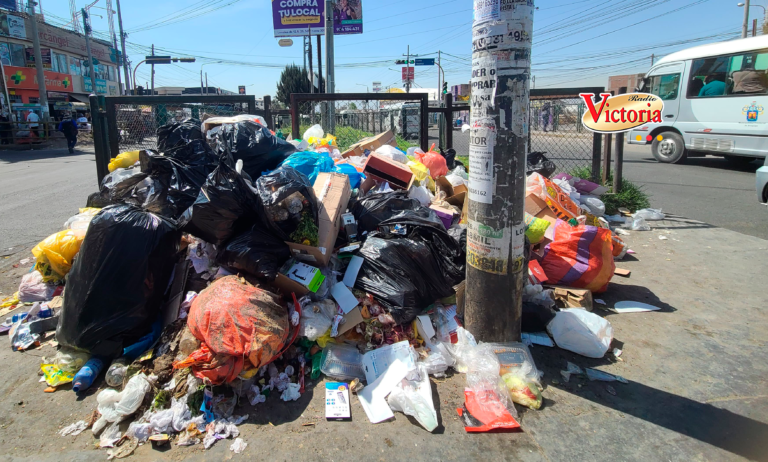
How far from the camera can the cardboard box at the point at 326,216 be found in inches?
116

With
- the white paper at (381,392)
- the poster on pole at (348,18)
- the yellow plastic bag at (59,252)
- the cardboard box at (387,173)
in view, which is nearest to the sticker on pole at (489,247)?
the white paper at (381,392)

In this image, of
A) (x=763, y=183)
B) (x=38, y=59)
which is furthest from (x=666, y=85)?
(x=38, y=59)

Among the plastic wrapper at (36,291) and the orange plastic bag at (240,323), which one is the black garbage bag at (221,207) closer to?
the orange plastic bag at (240,323)

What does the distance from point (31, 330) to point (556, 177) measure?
560 centimetres

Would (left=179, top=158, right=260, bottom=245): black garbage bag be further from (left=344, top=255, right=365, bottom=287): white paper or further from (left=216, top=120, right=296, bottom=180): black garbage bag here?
(left=216, top=120, right=296, bottom=180): black garbage bag

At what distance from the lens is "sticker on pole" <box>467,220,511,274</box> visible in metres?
2.48

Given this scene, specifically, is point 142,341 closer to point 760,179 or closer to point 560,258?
point 560,258

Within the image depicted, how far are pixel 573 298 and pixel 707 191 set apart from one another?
6.59 metres

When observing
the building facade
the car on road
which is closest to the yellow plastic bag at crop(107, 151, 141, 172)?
the car on road

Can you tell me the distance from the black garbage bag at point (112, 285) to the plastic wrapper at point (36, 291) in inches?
36.2

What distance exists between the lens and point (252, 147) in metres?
3.66

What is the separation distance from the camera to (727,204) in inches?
269

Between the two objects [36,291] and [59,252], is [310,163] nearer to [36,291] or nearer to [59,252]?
[59,252]

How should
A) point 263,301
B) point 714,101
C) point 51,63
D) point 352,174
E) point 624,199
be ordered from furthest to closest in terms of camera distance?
point 51,63
point 714,101
point 624,199
point 352,174
point 263,301
